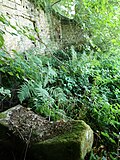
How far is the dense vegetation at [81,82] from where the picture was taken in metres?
2.31

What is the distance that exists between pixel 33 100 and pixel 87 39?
2.60m

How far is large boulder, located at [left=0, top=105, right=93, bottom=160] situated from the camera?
1635 mm

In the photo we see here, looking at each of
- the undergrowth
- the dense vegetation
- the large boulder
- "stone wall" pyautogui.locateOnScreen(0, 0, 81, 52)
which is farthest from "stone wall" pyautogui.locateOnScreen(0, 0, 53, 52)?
the large boulder

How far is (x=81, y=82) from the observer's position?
3225 mm

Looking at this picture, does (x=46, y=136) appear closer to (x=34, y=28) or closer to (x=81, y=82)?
(x=81, y=82)

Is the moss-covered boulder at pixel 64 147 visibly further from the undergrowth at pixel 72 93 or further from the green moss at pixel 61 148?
the undergrowth at pixel 72 93

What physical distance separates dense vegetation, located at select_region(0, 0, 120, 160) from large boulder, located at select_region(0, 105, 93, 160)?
0.80 feet

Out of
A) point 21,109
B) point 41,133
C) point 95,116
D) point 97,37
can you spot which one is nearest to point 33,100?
point 21,109

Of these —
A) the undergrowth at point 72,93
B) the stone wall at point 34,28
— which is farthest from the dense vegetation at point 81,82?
the stone wall at point 34,28

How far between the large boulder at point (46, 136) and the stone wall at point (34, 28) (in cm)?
116

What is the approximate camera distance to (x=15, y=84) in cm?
268

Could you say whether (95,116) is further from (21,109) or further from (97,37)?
(97,37)

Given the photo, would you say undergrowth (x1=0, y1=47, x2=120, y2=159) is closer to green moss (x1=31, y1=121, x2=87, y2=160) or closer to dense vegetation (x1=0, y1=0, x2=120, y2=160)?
dense vegetation (x1=0, y1=0, x2=120, y2=160)

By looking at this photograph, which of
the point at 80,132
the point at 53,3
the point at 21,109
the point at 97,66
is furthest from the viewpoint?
the point at 53,3
